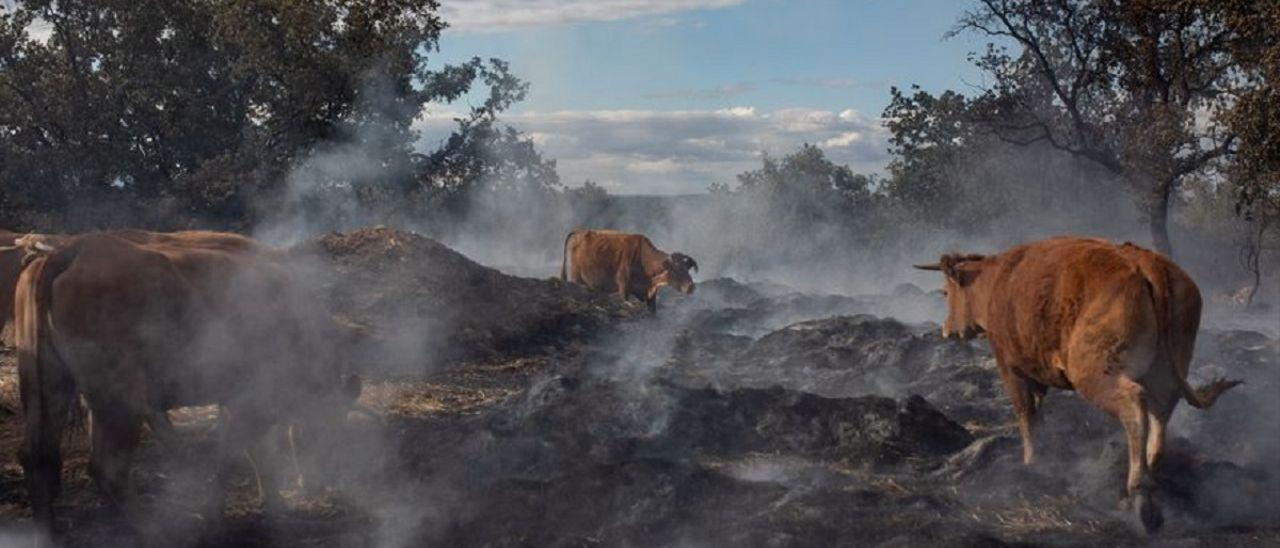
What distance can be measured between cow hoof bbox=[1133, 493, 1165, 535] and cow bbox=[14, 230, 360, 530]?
19.4 ft

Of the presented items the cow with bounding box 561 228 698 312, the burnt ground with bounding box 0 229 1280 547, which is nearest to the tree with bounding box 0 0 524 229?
the cow with bounding box 561 228 698 312

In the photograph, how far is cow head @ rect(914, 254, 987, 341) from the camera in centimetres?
1134

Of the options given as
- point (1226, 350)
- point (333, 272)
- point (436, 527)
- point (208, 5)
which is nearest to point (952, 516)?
point (436, 527)

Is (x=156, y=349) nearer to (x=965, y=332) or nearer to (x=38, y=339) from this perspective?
(x=38, y=339)

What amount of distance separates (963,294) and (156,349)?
728 centimetres

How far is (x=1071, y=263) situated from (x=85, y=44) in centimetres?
2508

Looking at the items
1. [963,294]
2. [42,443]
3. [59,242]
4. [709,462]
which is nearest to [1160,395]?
[963,294]

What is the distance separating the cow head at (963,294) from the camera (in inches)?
447

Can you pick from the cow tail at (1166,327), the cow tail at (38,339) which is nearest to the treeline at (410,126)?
the cow tail at (1166,327)

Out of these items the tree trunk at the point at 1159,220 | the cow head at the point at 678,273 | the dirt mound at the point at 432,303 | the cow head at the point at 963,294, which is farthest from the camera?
the cow head at the point at 678,273

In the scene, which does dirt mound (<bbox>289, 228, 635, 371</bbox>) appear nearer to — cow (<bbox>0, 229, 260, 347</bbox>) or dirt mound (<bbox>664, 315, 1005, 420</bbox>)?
dirt mound (<bbox>664, 315, 1005, 420</bbox>)

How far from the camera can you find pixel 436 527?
Result: 315 inches

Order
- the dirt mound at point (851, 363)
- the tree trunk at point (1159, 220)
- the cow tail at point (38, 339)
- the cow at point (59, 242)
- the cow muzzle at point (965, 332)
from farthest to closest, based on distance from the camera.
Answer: the tree trunk at point (1159, 220) → the dirt mound at point (851, 363) → the cow muzzle at point (965, 332) → the cow at point (59, 242) → the cow tail at point (38, 339)

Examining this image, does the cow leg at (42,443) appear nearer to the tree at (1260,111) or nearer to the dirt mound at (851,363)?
the dirt mound at (851,363)
